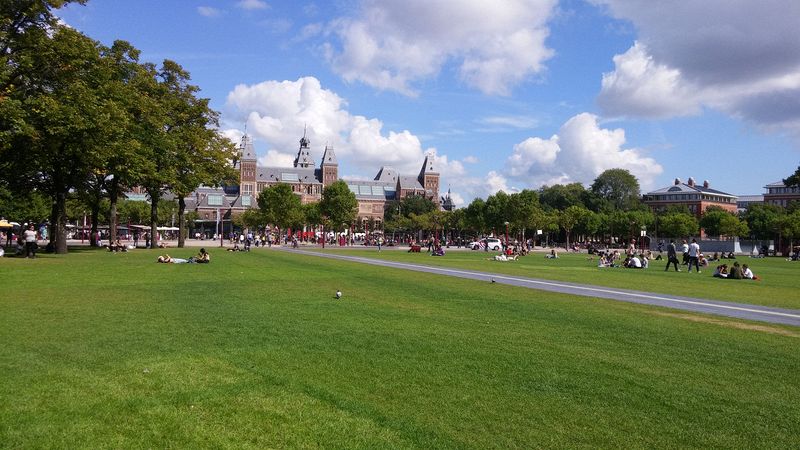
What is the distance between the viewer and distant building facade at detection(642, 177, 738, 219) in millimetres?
157250

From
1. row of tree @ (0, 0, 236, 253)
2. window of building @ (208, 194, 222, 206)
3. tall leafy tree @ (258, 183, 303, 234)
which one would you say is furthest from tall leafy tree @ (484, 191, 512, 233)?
window of building @ (208, 194, 222, 206)

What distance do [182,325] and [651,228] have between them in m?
128

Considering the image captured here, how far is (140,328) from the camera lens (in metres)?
10.4

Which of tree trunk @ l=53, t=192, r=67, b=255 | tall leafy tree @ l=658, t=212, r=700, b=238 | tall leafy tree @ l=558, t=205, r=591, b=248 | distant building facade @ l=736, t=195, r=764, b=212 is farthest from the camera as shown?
distant building facade @ l=736, t=195, r=764, b=212

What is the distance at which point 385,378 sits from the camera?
7262 mm

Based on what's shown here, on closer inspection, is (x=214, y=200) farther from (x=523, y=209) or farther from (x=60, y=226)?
(x=60, y=226)

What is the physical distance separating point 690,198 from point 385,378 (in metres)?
171

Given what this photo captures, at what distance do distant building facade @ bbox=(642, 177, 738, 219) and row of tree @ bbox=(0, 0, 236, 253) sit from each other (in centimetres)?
14262

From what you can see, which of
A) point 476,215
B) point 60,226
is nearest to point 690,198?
point 476,215

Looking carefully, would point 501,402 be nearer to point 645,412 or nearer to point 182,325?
point 645,412

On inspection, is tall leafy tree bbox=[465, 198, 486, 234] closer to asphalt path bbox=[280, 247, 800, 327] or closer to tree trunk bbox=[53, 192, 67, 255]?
tree trunk bbox=[53, 192, 67, 255]

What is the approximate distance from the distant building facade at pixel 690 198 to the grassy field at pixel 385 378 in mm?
159091

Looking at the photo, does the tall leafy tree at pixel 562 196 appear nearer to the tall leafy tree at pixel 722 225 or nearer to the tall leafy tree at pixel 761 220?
the tall leafy tree at pixel 722 225

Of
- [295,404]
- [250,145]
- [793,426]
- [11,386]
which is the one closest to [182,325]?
[11,386]
